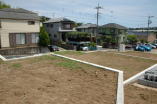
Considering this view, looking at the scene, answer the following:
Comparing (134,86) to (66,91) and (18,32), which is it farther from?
(18,32)

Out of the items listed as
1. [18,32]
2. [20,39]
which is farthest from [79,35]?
[18,32]

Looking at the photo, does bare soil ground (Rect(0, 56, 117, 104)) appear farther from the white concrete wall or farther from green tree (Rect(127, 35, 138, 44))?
green tree (Rect(127, 35, 138, 44))

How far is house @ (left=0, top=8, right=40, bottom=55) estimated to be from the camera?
18828mm

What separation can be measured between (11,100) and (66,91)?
191 centimetres

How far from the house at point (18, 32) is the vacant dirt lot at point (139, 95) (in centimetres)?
1585

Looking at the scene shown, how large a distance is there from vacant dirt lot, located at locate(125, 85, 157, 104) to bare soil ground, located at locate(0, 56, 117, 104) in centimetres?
53

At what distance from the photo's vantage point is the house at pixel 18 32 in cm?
1883

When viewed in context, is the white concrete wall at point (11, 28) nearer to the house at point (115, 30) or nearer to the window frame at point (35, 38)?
the window frame at point (35, 38)

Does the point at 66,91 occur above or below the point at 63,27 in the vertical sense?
below

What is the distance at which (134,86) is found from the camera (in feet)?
21.2

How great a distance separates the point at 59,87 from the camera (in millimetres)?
5824

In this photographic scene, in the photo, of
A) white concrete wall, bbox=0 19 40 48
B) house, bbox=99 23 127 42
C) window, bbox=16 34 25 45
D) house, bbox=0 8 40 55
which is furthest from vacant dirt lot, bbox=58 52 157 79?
house, bbox=99 23 127 42

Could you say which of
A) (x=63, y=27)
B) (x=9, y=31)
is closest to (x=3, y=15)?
(x=9, y=31)

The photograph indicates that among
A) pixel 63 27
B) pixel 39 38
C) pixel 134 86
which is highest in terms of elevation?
pixel 63 27
